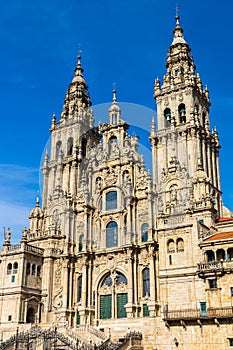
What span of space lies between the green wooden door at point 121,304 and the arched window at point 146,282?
89.4 inches

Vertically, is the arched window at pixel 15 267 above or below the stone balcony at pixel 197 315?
above

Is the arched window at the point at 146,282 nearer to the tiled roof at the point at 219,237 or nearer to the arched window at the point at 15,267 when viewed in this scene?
the tiled roof at the point at 219,237

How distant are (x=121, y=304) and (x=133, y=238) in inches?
282

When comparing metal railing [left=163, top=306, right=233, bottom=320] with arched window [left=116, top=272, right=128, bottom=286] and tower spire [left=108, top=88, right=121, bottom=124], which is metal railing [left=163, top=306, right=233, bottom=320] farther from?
tower spire [left=108, top=88, right=121, bottom=124]

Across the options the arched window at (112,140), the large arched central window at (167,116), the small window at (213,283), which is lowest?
the small window at (213,283)

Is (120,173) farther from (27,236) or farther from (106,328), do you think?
(106,328)

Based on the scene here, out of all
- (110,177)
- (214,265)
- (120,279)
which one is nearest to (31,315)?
(120,279)

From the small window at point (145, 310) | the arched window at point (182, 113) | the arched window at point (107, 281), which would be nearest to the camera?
the small window at point (145, 310)

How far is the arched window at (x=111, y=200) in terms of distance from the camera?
5244 cm

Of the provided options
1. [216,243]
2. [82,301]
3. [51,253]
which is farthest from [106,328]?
[216,243]

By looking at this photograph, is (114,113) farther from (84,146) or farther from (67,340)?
(67,340)

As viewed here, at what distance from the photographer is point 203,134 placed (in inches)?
2035

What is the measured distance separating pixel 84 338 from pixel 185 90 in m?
31.4

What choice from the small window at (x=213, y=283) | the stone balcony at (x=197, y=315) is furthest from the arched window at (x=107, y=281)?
the small window at (x=213, y=283)
